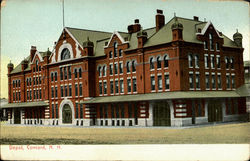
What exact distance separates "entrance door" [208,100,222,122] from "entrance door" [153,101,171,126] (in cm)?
386

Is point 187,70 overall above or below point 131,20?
below

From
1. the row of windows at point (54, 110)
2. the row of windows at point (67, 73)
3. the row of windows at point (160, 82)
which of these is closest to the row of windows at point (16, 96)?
the row of windows at point (54, 110)

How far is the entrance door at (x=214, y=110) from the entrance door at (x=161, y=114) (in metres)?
3.86

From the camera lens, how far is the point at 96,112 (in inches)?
1575

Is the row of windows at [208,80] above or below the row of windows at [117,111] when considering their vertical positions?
above

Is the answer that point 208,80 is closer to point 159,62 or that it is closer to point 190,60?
point 190,60

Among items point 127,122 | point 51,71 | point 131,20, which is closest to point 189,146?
point 131,20

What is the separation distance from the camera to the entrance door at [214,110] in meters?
33.5

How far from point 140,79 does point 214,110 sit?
756cm

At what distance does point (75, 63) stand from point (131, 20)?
760 inches

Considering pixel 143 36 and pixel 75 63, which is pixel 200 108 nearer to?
pixel 143 36

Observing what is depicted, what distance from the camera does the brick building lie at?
31688mm

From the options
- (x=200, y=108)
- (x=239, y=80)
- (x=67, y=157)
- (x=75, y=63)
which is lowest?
(x=67, y=157)

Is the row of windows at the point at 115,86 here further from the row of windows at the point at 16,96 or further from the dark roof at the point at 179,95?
the row of windows at the point at 16,96
